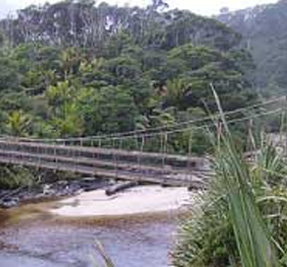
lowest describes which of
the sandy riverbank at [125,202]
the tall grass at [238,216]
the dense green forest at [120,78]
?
the sandy riverbank at [125,202]

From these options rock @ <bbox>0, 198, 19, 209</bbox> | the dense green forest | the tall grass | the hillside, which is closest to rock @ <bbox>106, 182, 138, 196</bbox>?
rock @ <bbox>0, 198, 19, 209</bbox>

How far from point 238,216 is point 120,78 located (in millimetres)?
21957

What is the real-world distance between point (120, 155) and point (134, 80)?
399 inches

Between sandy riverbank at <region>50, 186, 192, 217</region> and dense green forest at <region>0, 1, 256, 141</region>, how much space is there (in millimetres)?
2336

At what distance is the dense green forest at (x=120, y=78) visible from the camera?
2019 centimetres

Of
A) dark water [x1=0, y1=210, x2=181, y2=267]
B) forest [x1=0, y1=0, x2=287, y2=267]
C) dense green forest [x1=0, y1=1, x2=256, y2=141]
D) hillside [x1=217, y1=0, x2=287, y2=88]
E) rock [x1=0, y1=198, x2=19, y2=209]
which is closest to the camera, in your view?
dark water [x1=0, y1=210, x2=181, y2=267]

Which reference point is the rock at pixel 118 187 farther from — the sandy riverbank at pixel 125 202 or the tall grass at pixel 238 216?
the tall grass at pixel 238 216

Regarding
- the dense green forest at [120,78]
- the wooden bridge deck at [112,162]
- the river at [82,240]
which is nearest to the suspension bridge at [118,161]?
the wooden bridge deck at [112,162]

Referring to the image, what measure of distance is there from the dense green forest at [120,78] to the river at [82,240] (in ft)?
13.8

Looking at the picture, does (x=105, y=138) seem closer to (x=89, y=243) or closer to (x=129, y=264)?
(x=89, y=243)

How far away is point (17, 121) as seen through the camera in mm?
19594

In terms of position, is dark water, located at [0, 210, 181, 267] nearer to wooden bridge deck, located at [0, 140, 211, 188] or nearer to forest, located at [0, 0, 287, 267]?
wooden bridge deck, located at [0, 140, 211, 188]

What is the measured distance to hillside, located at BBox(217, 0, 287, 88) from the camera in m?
27.0

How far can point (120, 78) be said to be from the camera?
22906 millimetres
